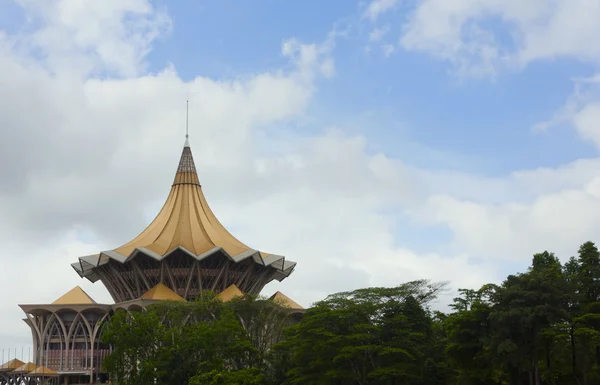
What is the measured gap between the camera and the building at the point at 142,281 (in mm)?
70875

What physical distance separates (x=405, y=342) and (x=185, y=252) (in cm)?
3121

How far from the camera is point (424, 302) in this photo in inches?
1865

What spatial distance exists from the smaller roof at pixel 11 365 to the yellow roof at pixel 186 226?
12371 millimetres

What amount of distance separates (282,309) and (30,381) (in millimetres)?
24758

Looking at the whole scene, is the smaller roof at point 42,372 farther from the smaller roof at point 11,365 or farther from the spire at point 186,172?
the spire at point 186,172

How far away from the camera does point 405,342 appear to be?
44.0m

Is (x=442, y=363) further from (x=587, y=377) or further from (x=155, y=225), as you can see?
(x=155, y=225)

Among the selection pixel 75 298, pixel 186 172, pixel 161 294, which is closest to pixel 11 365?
pixel 75 298

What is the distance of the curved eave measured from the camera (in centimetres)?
7069

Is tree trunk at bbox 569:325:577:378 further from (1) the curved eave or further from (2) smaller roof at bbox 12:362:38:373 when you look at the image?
(2) smaller roof at bbox 12:362:38:373

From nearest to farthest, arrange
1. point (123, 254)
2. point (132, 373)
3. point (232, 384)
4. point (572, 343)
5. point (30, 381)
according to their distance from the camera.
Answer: point (572, 343)
point (232, 384)
point (132, 373)
point (30, 381)
point (123, 254)

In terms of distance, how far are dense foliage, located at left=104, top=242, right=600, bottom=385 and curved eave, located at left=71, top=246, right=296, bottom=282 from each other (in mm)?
19676

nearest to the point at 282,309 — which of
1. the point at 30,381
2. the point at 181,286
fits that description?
the point at 181,286

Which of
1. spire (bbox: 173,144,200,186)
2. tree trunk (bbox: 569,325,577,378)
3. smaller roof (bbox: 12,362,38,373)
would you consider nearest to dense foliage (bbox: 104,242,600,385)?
tree trunk (bbox: 569,325,577,378)
